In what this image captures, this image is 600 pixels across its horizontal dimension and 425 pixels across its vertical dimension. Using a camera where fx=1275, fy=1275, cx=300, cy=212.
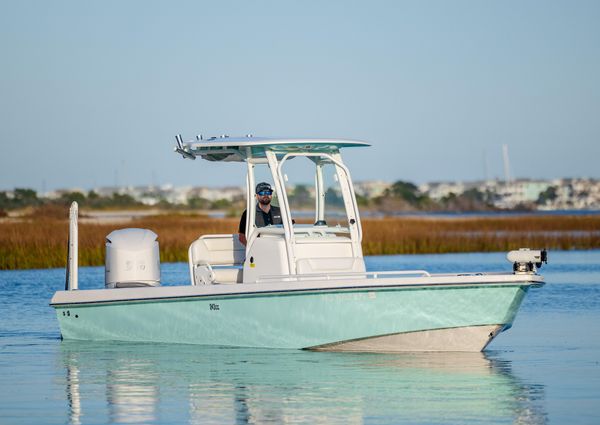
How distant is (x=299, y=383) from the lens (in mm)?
12500

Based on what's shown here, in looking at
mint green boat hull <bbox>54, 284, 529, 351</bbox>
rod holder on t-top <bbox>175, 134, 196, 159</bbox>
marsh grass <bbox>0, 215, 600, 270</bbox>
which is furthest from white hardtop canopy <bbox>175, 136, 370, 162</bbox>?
marsh grass <bbox>0, 215, 600, 270</bbox>

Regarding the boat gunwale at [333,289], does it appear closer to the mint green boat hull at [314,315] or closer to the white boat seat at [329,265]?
the mint green boat hull at [314,315]

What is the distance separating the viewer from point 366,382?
1246cm

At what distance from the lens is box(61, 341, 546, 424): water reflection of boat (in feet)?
35.4

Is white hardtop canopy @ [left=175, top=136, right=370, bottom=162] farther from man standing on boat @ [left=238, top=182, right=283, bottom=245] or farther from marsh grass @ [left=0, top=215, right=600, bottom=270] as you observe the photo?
marsh grass @ [left=0, top=215, right=600, bottom=270]

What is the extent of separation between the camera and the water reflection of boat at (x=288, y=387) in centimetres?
1080

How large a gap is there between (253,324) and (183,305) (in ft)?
3.11

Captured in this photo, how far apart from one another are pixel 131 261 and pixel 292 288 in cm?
276

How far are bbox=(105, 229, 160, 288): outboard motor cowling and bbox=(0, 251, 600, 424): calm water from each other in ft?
2.70

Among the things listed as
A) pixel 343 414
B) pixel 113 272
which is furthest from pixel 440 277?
pixel 113 272

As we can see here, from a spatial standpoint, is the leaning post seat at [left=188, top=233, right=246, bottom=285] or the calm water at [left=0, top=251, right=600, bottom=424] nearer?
the calm water at [left=0, top=251, right=600, bottom=424]

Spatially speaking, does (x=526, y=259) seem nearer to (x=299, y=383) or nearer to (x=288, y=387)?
(x=299, y=383)

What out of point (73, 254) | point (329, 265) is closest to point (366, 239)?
point (73, 254)

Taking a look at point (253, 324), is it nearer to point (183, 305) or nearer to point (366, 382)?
point (183, 305)
